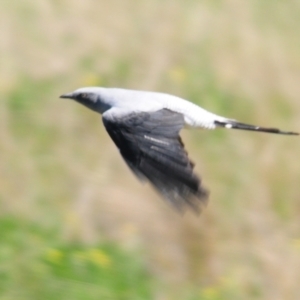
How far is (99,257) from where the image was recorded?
21.6 feet

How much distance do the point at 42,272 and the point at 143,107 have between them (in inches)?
66.2

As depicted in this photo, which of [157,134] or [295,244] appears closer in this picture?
[157,134]

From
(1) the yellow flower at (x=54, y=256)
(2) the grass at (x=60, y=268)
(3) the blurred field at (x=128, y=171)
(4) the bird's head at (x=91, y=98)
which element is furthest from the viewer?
(3) the blurred field at (x=128, y=171)

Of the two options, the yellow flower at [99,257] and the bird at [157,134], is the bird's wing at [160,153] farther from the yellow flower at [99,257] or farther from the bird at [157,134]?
the yellow flower at [99,257]

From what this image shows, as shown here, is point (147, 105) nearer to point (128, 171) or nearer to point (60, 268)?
point (60, 268)

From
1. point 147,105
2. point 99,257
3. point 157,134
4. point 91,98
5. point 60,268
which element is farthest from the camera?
point 99,257

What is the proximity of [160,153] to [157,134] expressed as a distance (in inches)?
7.4

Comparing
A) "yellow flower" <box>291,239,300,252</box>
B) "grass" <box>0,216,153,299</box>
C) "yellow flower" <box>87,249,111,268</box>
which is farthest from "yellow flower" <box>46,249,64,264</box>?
"yellow flower" <box>291,239,300,252</box>

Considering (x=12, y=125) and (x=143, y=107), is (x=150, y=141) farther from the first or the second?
(x=12, y=125)

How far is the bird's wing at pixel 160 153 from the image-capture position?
4.35 meters

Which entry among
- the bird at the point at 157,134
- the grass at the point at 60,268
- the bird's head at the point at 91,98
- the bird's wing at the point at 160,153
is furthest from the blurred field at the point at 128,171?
the bird's wing at the point at 160,153

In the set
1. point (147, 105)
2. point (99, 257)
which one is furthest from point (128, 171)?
point (147, 105)

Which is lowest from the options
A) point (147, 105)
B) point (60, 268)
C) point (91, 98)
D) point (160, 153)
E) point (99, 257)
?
point (60, 268)

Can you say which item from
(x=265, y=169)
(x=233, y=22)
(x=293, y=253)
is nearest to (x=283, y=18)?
(x=233, y=22)
